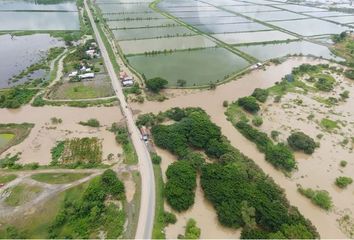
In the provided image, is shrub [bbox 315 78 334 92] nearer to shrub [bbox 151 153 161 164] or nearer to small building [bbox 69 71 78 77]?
shrub [bbox 151 153 161 164]

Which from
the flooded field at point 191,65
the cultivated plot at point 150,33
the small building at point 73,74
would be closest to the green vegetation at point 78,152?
the small building at point 73,74

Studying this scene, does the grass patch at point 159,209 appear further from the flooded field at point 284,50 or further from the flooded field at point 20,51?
the flooded field at point 284,50

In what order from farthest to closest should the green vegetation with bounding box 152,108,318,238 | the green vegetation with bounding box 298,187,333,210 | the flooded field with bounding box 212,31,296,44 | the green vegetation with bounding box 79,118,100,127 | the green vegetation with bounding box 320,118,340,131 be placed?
the flooded field with bounding box 212,31,296,44 → the green vegetation with bounding box 320,118,340,131 → the green vegetation with bounding box 79,118,100,127 → the green vegetation with bounding box 298,187,333,210 → the green vegetation with bounding box 152,108,318,238

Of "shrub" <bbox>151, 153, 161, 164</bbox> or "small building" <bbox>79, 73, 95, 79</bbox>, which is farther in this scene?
"small building" <bbox>79, 73, 95, 79</bbox>

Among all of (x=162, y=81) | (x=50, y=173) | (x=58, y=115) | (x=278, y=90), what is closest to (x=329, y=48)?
(x=278, y=90)

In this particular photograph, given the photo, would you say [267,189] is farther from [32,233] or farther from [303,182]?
[32,233]

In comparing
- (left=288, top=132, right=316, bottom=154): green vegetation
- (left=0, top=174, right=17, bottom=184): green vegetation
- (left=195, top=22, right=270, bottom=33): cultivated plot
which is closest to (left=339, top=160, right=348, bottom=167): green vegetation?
(left=288, top=132, right=316, bottom=154): green vegetation
